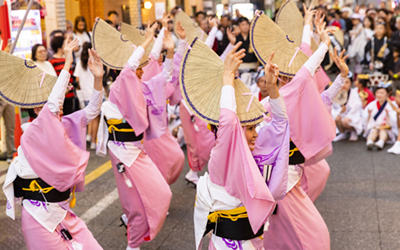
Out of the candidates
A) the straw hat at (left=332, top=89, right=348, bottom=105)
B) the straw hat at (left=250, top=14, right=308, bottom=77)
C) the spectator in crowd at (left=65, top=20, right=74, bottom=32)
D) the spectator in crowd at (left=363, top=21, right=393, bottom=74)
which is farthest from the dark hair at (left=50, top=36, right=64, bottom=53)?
the spectator in crowd at (left=363, top=21, right=393, bottom=74)

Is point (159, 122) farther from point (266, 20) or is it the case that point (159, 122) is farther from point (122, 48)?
point (266, 20)

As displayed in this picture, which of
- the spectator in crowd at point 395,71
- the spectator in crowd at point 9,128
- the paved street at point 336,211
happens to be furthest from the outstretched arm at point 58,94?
the spectator in crowd at point 395,71

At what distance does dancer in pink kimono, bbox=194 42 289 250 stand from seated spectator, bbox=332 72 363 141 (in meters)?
6.32

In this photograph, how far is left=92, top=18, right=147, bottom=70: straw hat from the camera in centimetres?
489

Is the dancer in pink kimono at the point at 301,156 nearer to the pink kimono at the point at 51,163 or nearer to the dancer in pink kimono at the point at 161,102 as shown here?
the pink kimono at the point at 51,163

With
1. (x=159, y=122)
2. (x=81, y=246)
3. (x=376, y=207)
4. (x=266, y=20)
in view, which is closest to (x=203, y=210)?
(x=81, y=246)

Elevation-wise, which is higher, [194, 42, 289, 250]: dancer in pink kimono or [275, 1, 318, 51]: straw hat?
[275, 1, 318, 51]: straw hat

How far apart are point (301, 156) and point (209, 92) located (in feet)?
4.40

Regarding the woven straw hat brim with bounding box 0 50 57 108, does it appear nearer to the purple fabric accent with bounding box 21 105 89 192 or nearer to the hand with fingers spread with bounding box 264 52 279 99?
the purple fabric accent with bounding box 21 105 89 192

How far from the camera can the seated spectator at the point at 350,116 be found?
893 cm

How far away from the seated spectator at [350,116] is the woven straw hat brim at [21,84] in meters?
6.47

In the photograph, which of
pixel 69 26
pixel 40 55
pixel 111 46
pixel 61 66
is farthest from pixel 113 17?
pixel 69 26

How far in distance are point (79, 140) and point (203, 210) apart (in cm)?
122

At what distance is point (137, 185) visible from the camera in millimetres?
4527
